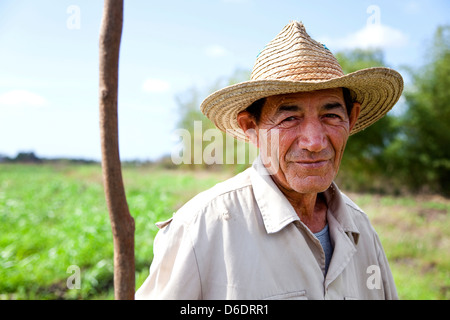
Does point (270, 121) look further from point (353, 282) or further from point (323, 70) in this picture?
point (353, 282)

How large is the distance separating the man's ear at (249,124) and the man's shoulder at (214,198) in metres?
0.23

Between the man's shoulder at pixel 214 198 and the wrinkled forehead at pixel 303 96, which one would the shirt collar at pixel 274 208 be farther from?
the wrinkled forehead at pixel 303 96

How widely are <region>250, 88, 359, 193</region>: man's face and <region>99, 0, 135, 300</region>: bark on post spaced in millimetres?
819

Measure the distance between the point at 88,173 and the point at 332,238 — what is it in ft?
54.2

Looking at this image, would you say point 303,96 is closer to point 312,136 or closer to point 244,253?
point 312,136

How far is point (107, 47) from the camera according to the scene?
1.93 meters

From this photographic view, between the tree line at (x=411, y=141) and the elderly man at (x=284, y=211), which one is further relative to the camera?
the tree line at (x=411, y=141)

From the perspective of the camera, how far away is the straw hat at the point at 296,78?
1468 mm

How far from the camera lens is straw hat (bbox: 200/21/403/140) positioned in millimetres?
1468

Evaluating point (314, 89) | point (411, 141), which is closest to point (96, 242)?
point (314, 89)

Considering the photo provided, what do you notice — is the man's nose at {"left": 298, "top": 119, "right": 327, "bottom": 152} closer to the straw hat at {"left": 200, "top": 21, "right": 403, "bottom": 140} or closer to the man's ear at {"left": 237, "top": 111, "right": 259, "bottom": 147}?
the straw hat at {"left": 200, "top": 21, "right": 403, "bottom": 140}

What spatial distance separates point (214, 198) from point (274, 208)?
0.23 metres

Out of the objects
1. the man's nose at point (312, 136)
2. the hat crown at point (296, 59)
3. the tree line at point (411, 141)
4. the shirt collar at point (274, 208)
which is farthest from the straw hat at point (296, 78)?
the tree line at point (411, 141)

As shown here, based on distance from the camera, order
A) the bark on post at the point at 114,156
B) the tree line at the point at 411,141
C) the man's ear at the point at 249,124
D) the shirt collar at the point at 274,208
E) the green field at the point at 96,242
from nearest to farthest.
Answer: the shirt collar at the point at 274,208
the man's ear at the point at 249,124
the bark on post at the point at 114,156
the green field at the point at 96,242
the tree line at the point at 411,141
